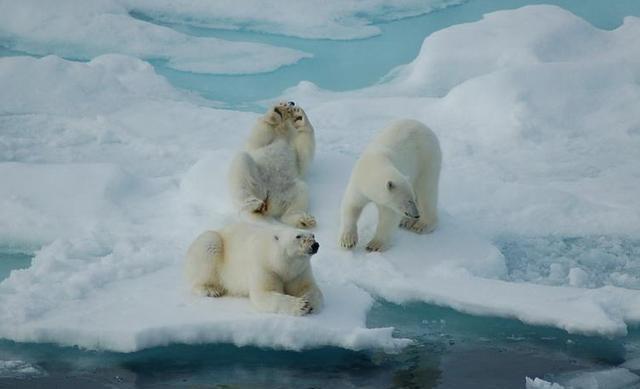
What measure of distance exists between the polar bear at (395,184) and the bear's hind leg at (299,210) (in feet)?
0.99

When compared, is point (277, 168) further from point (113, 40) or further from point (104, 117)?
point (113, 40)

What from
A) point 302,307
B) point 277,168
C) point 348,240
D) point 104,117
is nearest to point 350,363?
point 302,307

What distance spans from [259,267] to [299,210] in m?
1.28

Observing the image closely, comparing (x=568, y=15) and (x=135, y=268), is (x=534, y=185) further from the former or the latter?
(x=568, y=15)

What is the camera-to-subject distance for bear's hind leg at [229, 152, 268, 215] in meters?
5.69

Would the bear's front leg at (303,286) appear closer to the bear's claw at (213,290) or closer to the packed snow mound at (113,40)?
the bear's claw at (213,290)

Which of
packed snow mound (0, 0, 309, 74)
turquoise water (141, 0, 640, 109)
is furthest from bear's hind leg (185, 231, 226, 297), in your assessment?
packed snow mound (0, 0, 309, 74)

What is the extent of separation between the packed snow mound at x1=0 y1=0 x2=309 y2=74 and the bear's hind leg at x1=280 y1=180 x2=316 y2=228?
4.58 meters

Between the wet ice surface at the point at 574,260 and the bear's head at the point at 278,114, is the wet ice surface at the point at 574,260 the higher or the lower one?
the lower one

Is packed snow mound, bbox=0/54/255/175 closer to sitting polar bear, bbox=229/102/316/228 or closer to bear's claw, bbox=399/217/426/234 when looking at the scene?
sitting polar bear, bbox=229/102/316/228

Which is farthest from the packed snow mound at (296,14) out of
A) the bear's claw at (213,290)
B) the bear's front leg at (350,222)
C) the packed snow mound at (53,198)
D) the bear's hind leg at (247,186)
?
the bear's claw at (213,290)

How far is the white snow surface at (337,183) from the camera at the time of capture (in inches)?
177

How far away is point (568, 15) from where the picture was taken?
10.4 meters

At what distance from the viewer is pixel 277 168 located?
19.9ft
